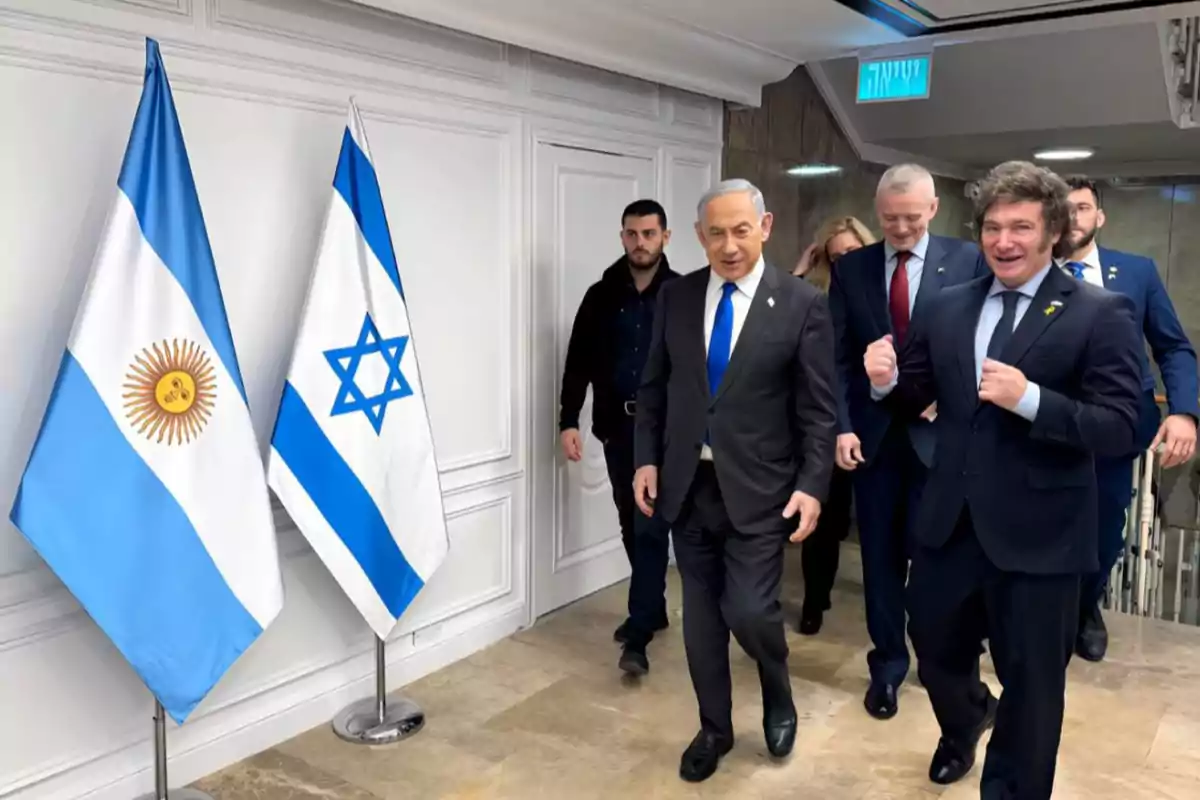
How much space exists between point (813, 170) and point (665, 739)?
139 inches

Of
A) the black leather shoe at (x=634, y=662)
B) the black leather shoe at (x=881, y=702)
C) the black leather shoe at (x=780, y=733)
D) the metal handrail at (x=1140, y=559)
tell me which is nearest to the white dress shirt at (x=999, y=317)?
the black leather shoe at (x=780, y=733)

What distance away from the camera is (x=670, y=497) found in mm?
2662

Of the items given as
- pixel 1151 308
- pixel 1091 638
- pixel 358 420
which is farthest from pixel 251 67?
pixel 1091 638

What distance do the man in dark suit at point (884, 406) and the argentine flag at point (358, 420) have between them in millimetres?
1281

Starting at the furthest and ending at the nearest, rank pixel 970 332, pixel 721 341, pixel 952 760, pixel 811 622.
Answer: pixel 811 622
pixel 952 760
pixel 721 341
pixel 970 332

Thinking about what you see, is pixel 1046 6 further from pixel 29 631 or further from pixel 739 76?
pixel 29 631

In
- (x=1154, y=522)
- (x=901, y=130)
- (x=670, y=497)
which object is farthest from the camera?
(x=901, y=130)

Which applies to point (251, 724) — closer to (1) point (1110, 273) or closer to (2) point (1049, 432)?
(2) point (1049, 432)

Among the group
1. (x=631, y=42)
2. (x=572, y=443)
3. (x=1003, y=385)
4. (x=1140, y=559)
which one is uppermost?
(x=631, y=42)

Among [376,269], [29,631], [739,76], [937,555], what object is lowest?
[29,631]

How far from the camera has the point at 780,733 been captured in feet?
9.28

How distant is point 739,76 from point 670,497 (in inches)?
97.5

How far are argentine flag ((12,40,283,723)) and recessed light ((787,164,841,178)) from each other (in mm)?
3624

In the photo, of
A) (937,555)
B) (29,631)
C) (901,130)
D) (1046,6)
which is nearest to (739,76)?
(1046,6)
